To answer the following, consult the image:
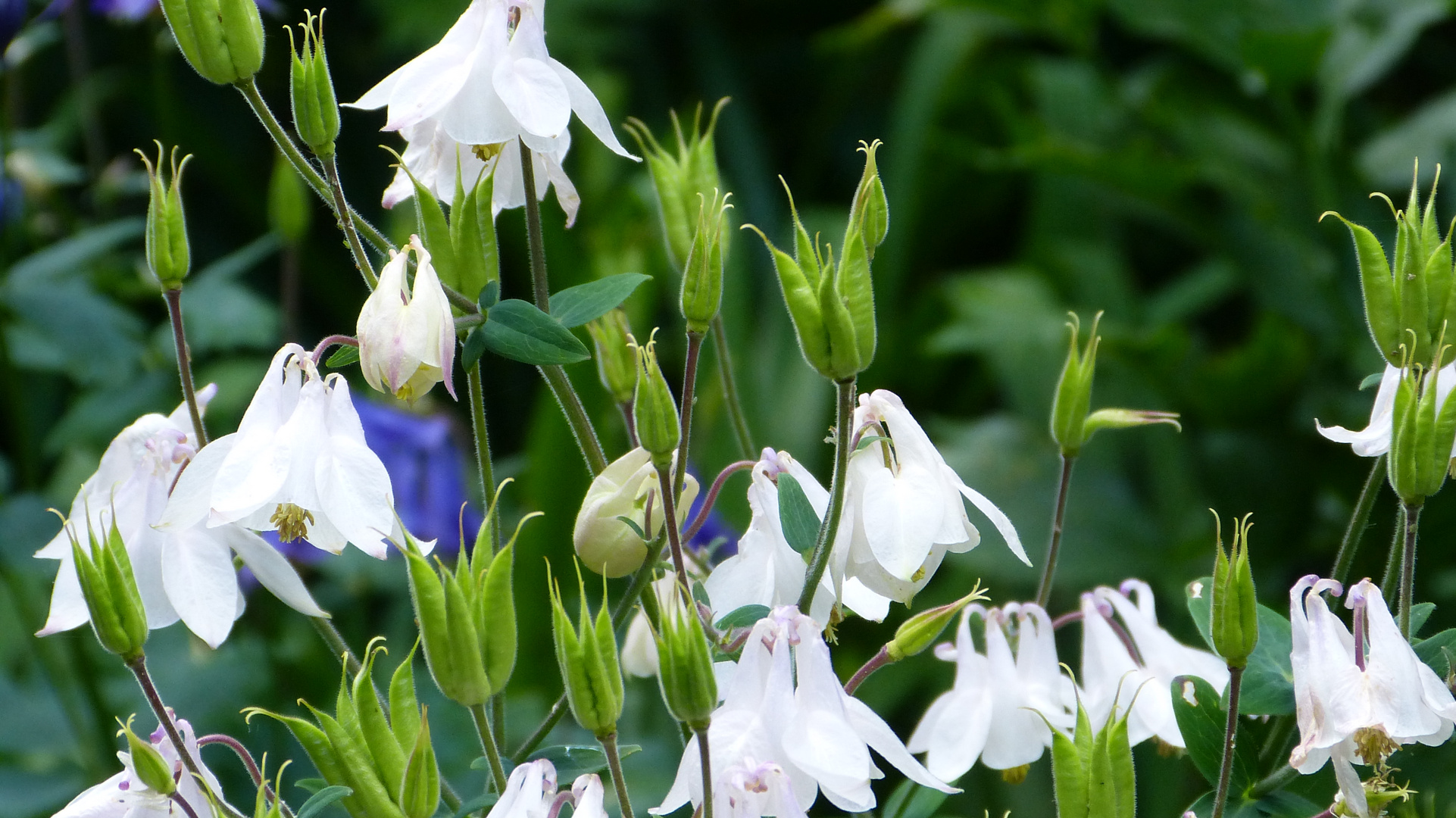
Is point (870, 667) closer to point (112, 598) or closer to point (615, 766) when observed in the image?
point (615, 766)

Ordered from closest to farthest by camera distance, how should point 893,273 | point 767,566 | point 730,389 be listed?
point 767,566 → point 730,389 → point 893,273

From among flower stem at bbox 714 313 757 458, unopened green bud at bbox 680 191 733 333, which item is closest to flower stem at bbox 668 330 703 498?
unopened green bud at bbox 680 191 733 333

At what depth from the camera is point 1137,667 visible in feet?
1.56

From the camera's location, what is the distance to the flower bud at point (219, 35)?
386 millimetres

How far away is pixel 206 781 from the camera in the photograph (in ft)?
1.16

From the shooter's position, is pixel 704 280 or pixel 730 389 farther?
pixel 730 389

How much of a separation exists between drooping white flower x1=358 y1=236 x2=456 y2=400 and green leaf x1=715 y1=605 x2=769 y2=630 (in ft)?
0.34

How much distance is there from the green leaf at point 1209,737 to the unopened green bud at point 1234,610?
0.06 meters

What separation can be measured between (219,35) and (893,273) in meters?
1.31

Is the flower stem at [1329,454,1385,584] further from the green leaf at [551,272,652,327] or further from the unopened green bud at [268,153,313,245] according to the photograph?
the unopened green bud at [268,153,313,245]

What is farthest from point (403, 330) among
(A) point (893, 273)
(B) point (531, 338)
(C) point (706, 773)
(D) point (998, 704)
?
(A) point (893, 273)

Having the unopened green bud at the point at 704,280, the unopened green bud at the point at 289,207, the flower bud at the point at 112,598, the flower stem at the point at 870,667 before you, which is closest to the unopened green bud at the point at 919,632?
the flower stem at the point at 870,667

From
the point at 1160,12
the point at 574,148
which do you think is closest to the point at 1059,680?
the point at 1160,12

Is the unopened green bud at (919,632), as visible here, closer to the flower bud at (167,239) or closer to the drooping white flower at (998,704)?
the drooping white flower at (998,704)
